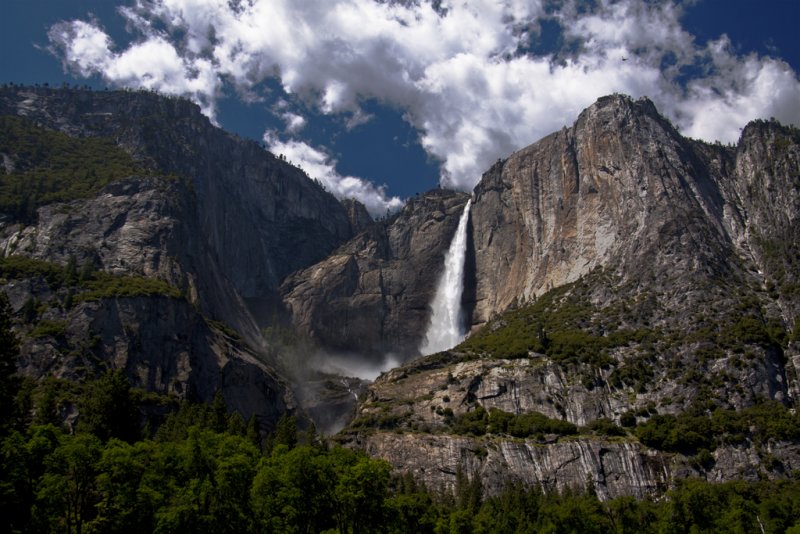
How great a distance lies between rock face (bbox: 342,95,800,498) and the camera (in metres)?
116

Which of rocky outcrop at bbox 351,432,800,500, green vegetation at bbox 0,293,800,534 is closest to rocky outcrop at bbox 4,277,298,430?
rocky outcrop at bbox 351,432,800,500

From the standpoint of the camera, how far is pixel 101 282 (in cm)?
14462

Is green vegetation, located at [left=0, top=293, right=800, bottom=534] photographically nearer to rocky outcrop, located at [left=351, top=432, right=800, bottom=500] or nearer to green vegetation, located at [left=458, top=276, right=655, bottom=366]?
rocky outcrop, located at [left=351, top=432, right=800, bottom=500]

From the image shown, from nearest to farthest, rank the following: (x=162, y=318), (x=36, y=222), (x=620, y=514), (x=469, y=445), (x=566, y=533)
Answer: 1. (x=566, y=533)
2. (x=620, y=514)
3. (x=469, y=445)
4. (x=162, y=318)
5. (x=36, y=222)

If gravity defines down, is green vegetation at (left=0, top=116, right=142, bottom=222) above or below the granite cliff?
above

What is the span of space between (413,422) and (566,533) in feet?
186

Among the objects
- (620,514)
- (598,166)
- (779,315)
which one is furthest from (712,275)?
(620,514)

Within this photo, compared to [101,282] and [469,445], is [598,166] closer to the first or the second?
[469,445]

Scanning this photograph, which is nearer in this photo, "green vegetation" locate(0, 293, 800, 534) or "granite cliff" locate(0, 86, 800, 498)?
"green vegetation" locate(0, 293, 800, 534)

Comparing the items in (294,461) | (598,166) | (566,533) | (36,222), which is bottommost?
(566,533)

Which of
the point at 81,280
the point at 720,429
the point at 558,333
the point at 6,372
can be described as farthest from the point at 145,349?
the point at 720,429

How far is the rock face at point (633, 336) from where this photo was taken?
116 meters

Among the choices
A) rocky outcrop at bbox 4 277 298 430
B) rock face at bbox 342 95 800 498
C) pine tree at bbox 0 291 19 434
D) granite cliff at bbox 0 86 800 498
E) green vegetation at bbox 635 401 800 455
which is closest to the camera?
pine tree at bbox 0 291 19 434

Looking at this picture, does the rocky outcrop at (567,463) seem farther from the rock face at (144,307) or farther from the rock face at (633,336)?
the rock face at (144,307)
